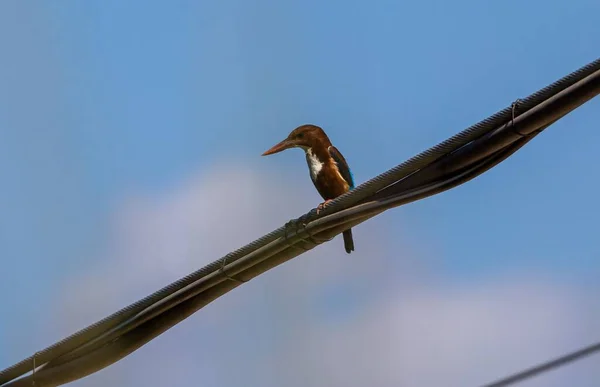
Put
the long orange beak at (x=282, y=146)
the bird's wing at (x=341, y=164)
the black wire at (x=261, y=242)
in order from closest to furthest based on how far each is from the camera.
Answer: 1. the black wire at (x=261, y=242)
2. the long orange beak at (x=282, y=146)
3. the bird's wing at (x=341, y=164)

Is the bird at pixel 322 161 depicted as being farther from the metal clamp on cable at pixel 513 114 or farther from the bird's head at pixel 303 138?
the metal clamp on cable at pixel 513 114

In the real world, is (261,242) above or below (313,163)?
below

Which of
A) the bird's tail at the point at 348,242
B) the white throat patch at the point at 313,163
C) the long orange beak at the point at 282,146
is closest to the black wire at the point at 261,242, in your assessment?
the long orange beak at the point at 282,146

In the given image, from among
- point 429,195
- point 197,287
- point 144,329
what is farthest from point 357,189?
point 144,329

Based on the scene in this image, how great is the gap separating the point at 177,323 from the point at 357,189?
47.0 inches

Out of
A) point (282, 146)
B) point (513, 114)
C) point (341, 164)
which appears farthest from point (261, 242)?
point (341, 164)

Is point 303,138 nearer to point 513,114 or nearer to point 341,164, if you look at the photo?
point 341,164

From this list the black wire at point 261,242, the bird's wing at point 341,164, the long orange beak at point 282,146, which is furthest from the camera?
the bird's wing at point 341,164

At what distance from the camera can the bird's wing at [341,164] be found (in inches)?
280

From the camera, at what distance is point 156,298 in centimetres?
443

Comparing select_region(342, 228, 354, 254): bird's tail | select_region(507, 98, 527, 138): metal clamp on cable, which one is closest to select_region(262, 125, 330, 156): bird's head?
select_region(342, 228, 354, 254): bird's tail

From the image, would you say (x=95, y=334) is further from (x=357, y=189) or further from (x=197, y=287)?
(x=357, y=189)

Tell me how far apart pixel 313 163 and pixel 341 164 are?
0.27 m

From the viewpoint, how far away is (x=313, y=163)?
704 centimetres
